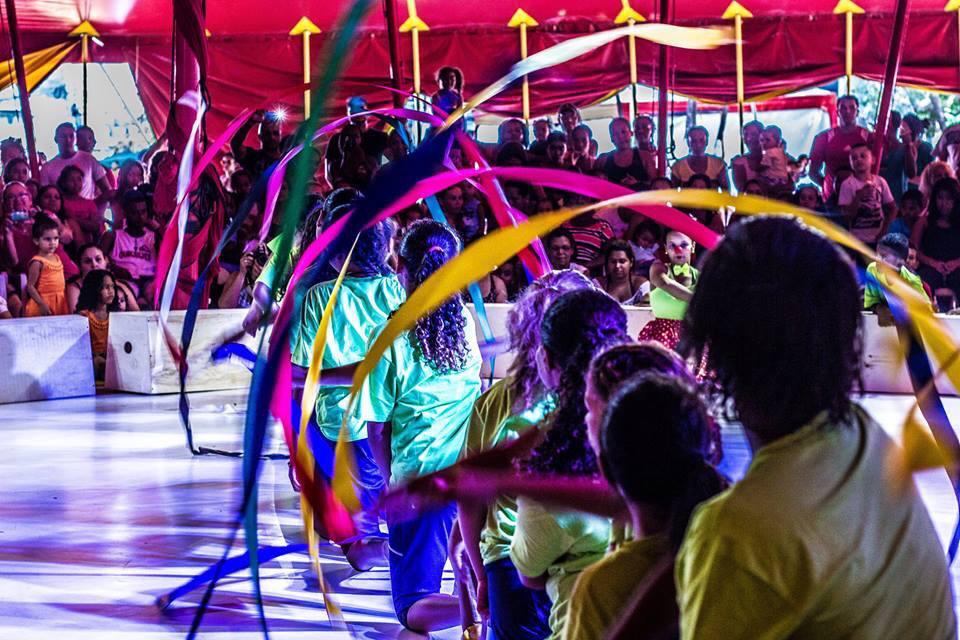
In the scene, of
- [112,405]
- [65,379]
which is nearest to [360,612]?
[112,405]

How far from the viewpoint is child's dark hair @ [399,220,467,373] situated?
362cm

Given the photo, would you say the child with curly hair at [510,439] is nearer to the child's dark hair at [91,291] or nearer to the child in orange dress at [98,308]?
the child in orange dress at [98,308]

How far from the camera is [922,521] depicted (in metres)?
1.39

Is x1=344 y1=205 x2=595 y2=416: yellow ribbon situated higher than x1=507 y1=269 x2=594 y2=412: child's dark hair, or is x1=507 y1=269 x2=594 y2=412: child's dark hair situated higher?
x1=344 y1=205 x2=595 y2=416: yellow ribbon

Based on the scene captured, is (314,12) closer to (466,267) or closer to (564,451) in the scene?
(564,451)

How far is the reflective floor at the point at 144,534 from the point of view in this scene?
4293mm

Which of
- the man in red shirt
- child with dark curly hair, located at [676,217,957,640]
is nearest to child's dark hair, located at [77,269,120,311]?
the man in red shirt

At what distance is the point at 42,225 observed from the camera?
10336 millimetres

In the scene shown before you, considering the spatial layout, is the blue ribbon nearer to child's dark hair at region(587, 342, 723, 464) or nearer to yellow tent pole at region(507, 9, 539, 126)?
child's dark hair at region(587, 342, 723, 464)

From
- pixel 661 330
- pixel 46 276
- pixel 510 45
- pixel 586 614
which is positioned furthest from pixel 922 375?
pixel 510 45

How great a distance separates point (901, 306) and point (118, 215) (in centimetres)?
1026

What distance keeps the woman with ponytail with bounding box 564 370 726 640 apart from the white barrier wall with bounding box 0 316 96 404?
8805mm

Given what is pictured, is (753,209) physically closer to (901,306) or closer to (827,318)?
(827,318)

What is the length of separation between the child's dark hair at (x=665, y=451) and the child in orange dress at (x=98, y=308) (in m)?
9.33
